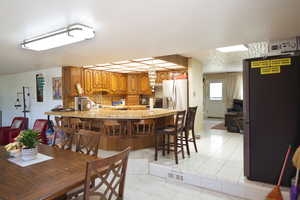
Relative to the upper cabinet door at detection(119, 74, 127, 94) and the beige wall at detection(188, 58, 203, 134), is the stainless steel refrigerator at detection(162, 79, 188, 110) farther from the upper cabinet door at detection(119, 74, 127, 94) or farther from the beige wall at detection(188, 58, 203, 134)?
the upper cabinet door at detection(119, 74, 127, 94)

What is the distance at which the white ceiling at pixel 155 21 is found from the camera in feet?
5.07

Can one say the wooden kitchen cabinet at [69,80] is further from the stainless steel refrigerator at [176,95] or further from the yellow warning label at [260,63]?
the yellow warning label at [260,63]

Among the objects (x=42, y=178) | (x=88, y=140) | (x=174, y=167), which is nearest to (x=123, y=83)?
(x=174, y=167)

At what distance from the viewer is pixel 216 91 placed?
9.05m

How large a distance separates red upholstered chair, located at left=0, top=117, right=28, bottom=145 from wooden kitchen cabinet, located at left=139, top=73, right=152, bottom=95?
12.7 feet

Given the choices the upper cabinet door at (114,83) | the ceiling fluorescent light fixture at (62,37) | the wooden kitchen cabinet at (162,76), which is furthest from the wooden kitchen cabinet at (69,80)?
the wooden kitchen cabinet at (162,76)

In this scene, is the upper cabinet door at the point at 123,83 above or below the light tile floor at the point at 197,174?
above

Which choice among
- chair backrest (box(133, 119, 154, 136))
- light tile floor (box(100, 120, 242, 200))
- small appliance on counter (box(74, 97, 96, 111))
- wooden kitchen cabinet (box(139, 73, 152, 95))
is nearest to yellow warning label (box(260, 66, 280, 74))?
light tile floor (box(100, 120, 242, 200))

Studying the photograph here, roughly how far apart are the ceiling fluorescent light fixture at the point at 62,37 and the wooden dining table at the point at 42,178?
1398 millimetres

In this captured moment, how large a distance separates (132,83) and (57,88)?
8.76 feet

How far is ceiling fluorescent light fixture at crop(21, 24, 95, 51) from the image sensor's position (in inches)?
77.4

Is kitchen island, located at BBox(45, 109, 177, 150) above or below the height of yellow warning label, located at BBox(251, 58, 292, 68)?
below

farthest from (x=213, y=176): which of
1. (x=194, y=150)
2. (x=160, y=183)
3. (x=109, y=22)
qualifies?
(x=109, y=22)

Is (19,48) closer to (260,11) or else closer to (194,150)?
(260,11)
